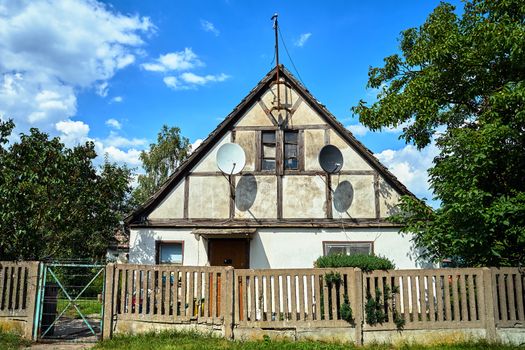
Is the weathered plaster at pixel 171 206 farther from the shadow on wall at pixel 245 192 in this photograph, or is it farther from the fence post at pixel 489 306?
the fence post at pixel 489 306

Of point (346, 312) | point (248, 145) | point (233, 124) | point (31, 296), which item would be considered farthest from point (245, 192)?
point (31, 296)

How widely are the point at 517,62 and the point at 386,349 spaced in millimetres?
6740

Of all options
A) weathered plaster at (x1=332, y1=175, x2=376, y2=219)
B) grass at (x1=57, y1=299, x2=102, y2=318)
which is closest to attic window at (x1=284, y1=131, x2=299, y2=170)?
weathered plaster at (x1=332, y1=175, x2=376, y2=219)

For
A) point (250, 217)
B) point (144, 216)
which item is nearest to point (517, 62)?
point (250, 217)

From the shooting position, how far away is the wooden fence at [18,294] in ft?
30.8

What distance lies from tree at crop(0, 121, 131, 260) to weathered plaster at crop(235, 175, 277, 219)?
375cm

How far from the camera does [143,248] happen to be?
13.0 m

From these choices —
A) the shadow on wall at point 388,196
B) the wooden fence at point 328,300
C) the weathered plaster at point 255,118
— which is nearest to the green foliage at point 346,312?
the wooden fence at point 328,300

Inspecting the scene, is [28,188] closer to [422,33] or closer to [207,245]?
[207,245]

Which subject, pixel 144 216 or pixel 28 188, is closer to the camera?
pixel 28 188

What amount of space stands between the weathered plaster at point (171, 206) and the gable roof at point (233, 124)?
0.36ft

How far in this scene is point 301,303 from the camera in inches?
343

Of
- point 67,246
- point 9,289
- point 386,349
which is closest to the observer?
point 386,349

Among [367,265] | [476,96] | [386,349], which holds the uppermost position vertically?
[476,96]
